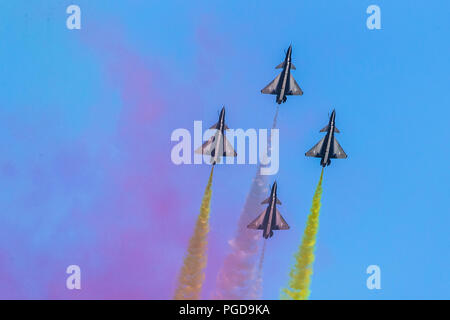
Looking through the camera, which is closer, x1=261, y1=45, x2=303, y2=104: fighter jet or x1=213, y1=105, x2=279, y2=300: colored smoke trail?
x1=261, y1=45, x2=303, y2=104: fighter jet

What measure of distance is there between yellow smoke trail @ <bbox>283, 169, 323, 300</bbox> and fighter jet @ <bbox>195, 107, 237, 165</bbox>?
4694mm

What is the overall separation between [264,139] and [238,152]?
4.93ft

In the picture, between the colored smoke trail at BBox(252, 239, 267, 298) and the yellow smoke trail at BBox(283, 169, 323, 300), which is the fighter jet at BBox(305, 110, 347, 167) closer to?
the yellow smoke trail at BBox(283, 169, 323, 300)

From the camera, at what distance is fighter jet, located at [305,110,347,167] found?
1083 inches

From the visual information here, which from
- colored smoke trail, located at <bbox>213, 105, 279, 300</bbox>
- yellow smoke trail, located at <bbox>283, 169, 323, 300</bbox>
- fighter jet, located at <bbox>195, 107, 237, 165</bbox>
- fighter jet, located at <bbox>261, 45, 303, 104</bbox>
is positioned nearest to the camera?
fighter jet, located at <bbox>195, 107, 237, 165</bbox>

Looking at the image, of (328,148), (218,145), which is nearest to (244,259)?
(218,145)

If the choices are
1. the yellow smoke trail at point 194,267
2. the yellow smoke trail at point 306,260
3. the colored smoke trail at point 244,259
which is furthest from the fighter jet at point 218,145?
the yellow smoke trail at point 306,260

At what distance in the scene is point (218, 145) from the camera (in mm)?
28094

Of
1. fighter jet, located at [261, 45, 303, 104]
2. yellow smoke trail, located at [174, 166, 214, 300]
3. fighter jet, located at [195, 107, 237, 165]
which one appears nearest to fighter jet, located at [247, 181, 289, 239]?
yellow smoke trail, located at [174, 166, 214, 300]

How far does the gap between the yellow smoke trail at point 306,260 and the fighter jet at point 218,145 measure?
4.69 meters

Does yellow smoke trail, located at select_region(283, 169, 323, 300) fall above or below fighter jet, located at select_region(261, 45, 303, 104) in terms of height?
below

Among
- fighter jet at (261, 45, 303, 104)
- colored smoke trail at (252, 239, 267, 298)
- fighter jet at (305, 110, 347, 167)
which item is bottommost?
colored smoke trail at (252, 239, 267, 298)

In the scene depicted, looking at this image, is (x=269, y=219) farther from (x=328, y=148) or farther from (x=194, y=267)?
(x=328, y=148)
